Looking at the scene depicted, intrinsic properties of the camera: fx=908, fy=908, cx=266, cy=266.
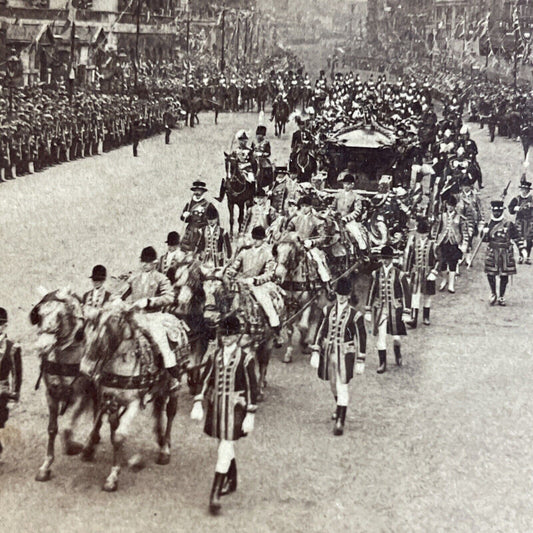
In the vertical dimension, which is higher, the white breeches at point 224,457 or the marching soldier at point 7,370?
the marching soldier at point 7,370

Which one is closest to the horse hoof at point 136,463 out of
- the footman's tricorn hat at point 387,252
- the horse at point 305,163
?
the footman's tricorn hat at point 387,252

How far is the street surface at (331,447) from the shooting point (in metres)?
7.27

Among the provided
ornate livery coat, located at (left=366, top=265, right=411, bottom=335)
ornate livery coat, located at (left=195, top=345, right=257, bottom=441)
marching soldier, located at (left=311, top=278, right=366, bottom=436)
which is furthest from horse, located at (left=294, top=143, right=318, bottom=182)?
ornate livery coat, located at (left=195, top=345, right=257, bottom=441)

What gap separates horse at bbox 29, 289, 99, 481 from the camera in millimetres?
7527

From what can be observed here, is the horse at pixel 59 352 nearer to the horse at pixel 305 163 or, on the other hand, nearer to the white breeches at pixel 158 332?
the white breeches at pixel 158 332

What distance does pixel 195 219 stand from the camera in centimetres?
1197

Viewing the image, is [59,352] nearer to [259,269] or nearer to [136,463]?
[136,463]

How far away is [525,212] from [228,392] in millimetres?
7411

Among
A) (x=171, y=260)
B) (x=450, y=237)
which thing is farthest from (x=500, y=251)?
(x=171, y=260)

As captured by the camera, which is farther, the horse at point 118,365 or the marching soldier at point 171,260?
the marching soldier at point 171,260

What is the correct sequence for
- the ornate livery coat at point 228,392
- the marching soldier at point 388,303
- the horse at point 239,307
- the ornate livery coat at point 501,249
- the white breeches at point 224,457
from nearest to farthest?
the white breeches at point 224,457
the ornate livery coat at point 228,392
the horse at point 239,307
the marching soldier at point 388,303
the ornate livery coat at point 501,249

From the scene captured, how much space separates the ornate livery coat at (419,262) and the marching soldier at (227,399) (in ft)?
17.3

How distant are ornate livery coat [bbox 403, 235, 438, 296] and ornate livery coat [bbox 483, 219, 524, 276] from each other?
2.72 ft

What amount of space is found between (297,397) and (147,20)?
16.9m
